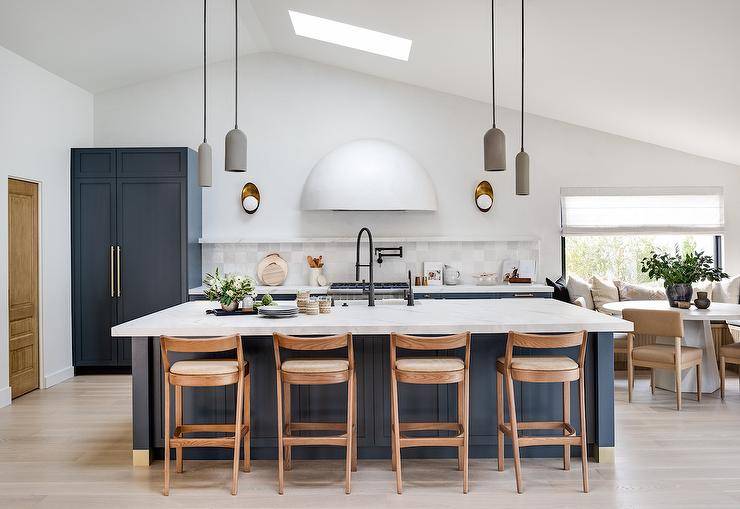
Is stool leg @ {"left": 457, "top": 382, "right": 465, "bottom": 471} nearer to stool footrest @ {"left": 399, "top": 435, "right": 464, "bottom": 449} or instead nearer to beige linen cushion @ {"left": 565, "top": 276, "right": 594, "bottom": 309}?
stool footrest @ {"left": 399, "top": 435, "right": 464, "bottom": 449}

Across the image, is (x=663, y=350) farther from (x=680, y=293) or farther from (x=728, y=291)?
(x=728, y=291)

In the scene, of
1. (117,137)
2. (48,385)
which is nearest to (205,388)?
(48,385)

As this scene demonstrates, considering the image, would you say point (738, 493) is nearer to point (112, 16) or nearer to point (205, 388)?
point (205, 388)

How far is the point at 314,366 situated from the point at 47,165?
413 centimetres

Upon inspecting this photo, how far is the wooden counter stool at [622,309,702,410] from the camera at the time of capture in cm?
516

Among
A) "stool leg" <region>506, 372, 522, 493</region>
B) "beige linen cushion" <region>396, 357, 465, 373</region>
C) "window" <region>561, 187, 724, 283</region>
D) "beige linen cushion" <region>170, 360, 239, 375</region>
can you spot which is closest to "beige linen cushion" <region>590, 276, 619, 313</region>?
"window" <region>561, 187, 724, 283</region>

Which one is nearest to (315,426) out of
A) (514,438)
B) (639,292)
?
(514,438)

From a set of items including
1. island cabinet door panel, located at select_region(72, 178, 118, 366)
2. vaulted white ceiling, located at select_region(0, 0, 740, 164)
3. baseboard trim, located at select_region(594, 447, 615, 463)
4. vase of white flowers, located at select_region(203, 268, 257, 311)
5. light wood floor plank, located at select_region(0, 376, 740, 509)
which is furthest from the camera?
island cabinet door panel, located at select_region(72, 178, 118, 366)

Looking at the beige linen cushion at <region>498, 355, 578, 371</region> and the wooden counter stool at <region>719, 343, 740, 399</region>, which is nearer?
the beige linen cushion at <region>498, 355, 578, 371</region>

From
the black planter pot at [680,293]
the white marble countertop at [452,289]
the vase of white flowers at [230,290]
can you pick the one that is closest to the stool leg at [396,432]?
the vase of white flowers at [230,290]

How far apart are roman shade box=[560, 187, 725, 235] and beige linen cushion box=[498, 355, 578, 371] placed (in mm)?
3859

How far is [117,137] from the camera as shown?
720 centimetres

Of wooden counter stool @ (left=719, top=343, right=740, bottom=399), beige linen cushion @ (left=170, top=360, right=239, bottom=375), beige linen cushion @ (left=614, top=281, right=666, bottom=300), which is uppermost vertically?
beige linen cushion @ (left=614, top=281, right=666, bottom=300)

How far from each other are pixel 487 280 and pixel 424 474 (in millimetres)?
3574
